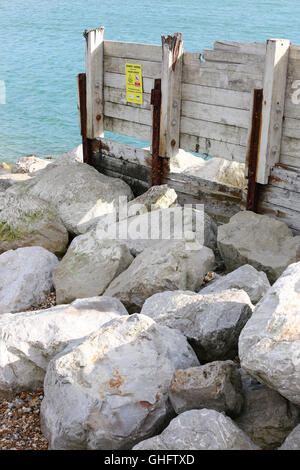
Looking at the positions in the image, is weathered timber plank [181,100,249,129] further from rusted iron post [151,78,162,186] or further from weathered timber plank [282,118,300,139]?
weathered timber plank [282,118,300,139]

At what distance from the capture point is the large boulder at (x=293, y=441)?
3.56 meters

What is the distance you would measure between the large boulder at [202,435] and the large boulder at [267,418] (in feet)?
0.69

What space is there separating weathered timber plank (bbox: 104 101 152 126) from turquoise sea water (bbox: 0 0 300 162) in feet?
41.0

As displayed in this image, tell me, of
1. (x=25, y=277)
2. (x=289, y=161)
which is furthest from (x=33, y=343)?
(x=289, y=161)

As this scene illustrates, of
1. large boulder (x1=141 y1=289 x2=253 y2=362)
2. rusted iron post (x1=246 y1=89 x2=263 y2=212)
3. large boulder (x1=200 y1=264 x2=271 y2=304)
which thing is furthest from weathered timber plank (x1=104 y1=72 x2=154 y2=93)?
large boulder (x1=141 y1=289 x2=253 y2=362)

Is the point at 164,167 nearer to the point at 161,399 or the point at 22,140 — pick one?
the point at 161,399

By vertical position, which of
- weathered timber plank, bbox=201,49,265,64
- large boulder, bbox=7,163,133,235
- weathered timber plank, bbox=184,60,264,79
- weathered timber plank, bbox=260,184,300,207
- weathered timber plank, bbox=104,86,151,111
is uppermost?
weathered timber plank, bbox=201,49,265,64

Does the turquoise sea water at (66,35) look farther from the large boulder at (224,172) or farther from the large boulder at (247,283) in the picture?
the large boulder at (247,283)

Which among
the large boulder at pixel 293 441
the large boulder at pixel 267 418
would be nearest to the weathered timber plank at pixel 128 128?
the large boulder at pixel 267 418

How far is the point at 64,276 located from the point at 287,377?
141 inches

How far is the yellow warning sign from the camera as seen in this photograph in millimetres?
8125

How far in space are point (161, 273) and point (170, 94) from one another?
284 centimetres

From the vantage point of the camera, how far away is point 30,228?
757 centimetres

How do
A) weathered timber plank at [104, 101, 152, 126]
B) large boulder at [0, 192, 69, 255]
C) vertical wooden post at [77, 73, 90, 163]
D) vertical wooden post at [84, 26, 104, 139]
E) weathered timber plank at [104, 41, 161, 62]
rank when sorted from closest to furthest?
large boulder at [0, 192, 69, 255], weathered timber plank at [104, 41, 161, 62], weathered timber plank at [104, 101, 152, 126], vertical wooden post at [84, 26, 104, 139], vertical wooden post at [77, 73, 90, 163]
